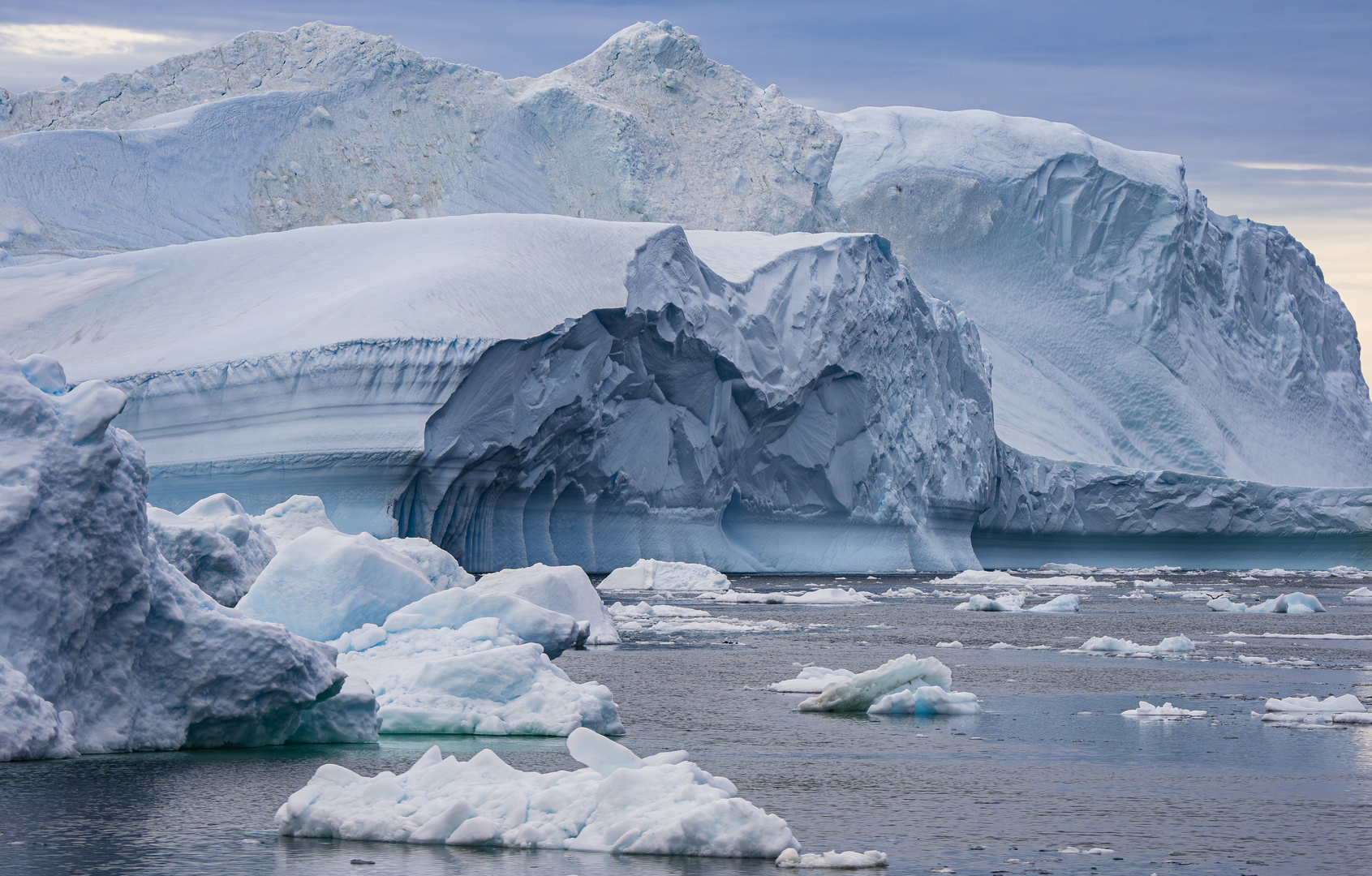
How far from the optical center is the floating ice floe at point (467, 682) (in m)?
5.82

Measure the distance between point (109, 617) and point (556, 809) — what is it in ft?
7.05

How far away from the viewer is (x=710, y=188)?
31828 millimetres

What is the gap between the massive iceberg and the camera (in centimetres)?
1658

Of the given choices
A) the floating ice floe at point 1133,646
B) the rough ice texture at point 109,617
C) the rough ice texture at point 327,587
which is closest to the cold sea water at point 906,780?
the rough ice texture at point 109,617

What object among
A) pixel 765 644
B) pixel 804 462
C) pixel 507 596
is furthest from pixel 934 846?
pixel 804 462

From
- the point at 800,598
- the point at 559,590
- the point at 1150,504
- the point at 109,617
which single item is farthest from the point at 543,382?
the point at 1150,504

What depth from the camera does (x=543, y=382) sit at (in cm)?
1770

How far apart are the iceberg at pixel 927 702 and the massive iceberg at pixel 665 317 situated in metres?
9.71

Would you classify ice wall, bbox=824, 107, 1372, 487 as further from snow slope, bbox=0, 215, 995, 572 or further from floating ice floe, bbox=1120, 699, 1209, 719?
floating ice floe, bbox=1120, 699, 1209, 719

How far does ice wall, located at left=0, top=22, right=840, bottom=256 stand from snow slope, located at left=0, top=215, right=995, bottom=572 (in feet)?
23.6

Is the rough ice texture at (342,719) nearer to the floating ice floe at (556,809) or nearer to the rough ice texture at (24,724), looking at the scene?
the rough ice texture at (24,724)

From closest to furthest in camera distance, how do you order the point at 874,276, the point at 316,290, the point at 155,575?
the point at 155,575
the point at 316,290
the point at 874,276

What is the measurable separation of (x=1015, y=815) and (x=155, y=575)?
3105mm

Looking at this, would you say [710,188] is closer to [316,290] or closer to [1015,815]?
[316,290]
